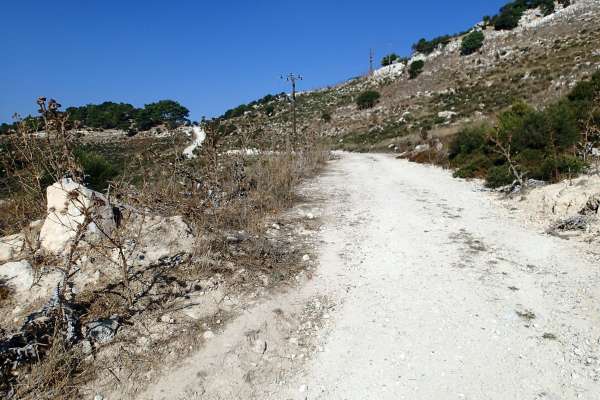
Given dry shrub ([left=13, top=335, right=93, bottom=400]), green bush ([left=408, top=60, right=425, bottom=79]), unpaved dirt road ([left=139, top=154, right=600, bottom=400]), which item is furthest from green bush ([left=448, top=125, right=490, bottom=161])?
green bush ([left=408, top=60, right=425, bottom=79])

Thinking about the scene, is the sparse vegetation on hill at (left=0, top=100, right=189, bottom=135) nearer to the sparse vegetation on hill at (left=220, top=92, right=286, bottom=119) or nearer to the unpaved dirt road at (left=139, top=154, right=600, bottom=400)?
the sparse vegetation on hill at (left=220, top=92, right=286, bottom=119)

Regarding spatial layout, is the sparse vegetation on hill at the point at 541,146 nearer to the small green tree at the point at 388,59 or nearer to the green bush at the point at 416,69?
the green bush at the point at 416,69

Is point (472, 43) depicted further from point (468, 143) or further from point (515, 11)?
point (468, 143)

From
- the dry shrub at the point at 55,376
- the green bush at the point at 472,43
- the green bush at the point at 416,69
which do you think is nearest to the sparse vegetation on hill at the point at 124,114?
the green bush at the point at 416,69

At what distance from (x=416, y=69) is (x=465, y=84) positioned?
14.8 m

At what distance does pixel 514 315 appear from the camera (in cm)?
340

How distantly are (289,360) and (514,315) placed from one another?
2137mm

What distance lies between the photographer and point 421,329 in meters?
3.26

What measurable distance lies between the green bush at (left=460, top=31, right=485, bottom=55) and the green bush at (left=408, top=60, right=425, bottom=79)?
211 inches

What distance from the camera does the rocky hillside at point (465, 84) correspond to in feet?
83.3

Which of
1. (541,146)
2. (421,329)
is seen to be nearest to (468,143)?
(541,146)

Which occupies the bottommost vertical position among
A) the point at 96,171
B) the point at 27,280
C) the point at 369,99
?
the point at 27,280

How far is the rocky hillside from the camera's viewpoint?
83.3 ft

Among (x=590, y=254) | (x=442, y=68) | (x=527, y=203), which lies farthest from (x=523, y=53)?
(x=590, y=254)
